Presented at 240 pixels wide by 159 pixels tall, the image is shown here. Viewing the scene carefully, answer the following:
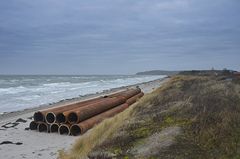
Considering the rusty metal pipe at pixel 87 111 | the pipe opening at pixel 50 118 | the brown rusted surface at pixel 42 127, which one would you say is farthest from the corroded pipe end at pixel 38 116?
the rusty metal pipe at pixel 87 111

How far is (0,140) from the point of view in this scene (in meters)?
12.9

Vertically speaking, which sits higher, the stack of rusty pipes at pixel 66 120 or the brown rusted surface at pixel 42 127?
the stack of rusty pipes at pixel 66 120

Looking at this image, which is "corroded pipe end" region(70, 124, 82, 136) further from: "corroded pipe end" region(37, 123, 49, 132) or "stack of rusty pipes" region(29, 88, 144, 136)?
"corroded pipe end" region(37, 123, 49, 132)

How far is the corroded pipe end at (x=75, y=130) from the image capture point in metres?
13.7

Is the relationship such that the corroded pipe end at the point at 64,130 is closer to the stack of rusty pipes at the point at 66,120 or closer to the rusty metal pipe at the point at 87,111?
the stack of rusty pipes at the point at 66,120

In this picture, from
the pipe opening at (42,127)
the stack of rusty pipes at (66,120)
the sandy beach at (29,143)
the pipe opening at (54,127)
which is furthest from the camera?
the pipe opening at (42,127)

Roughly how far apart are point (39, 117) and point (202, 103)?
7829mm

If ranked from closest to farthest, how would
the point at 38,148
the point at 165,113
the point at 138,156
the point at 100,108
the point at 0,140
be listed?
the point at 138,156
the point at 165,113
the point at 38,148
the point at 0,140
the point at 100,108

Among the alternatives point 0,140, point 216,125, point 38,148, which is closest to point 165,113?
point 216,125

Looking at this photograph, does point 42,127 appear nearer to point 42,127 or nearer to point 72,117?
point 42,127

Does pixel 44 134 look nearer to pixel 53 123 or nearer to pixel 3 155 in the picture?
pixel 53 123

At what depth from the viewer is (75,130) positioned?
13953 mm

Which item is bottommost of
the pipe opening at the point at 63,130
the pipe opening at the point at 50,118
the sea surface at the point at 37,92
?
the sea surface at the point at 37,92

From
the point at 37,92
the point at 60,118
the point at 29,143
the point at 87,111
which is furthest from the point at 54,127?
the point at 37,92
